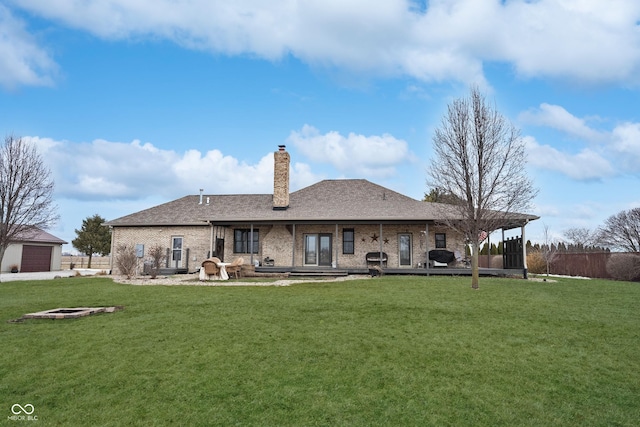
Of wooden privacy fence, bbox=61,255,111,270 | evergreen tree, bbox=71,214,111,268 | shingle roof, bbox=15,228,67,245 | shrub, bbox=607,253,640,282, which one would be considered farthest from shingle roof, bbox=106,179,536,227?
wooden privacy fence, bbox=61,255,111,270

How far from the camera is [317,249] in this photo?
21734 mm

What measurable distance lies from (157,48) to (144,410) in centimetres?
1605

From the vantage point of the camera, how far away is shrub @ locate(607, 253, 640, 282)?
2116cm

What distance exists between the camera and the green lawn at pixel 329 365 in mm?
4289

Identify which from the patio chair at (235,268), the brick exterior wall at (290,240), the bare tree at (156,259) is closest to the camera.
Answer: the patio chair at (235,268)

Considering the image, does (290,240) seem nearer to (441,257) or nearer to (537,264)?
(441,257)

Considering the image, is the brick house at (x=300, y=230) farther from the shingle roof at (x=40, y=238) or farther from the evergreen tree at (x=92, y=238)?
the evergreen tree at (x=92, y=238)

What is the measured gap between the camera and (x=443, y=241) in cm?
2077

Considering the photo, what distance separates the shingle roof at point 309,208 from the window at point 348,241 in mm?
1182

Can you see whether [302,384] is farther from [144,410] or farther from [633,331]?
[633,331]

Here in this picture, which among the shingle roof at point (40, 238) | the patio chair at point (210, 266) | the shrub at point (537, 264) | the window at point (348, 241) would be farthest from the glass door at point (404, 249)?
the shingle roof at point (40, 238)

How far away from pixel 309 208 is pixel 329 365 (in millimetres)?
16870

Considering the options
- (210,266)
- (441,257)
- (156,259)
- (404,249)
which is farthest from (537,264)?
(156,259)

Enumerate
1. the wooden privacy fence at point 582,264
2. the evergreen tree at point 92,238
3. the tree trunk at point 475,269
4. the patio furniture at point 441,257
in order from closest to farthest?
1. the tree trunk at point 475,269
2. the patio furniture at point 441,257
3. the wooden privacy fence at point 582,264
4. the evergreen tree at point 92,238
